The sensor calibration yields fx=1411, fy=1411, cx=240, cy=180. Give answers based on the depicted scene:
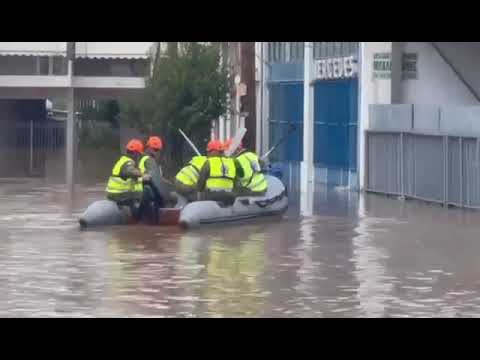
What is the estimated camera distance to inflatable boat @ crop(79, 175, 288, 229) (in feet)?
78.1

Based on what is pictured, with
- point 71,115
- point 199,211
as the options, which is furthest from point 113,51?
point 199,211

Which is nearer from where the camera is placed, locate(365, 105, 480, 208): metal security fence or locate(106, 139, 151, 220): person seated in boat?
locate(106, 139, 151, 220): person seated in boat

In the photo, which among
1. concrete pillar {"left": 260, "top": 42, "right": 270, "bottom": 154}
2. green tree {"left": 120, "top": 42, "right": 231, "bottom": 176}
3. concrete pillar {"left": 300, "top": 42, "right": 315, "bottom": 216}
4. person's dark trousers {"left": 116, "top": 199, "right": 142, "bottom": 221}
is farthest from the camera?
concrete pillar {"left": 260, "top": 42, "right": 270, "bottom": 154}

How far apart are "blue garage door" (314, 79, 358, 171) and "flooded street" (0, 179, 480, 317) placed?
1049 centimetres

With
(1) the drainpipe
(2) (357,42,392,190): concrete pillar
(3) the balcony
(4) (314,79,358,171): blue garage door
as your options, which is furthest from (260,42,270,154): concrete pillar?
(1) the drainpipe

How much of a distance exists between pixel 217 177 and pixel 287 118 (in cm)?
2255

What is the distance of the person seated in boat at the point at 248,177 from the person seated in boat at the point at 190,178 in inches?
25.8

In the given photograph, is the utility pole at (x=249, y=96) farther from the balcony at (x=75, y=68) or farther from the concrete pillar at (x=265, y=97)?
the balcony at (x=75, y=68)

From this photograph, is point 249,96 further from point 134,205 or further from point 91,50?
point 91,50

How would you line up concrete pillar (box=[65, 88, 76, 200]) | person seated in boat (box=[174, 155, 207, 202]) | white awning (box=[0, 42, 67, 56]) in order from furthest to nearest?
white awning (box=[0, 42, 67, 56]) → concrete pillar (box=[65, 88, 76, 200]) → person seated in boat (box=[174, 155, 207, 202])

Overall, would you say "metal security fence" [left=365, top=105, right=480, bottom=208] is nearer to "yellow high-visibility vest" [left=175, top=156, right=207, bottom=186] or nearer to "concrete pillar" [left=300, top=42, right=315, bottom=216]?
"concrete pillar" [left=300, top=42, right=315, bottom=216]
